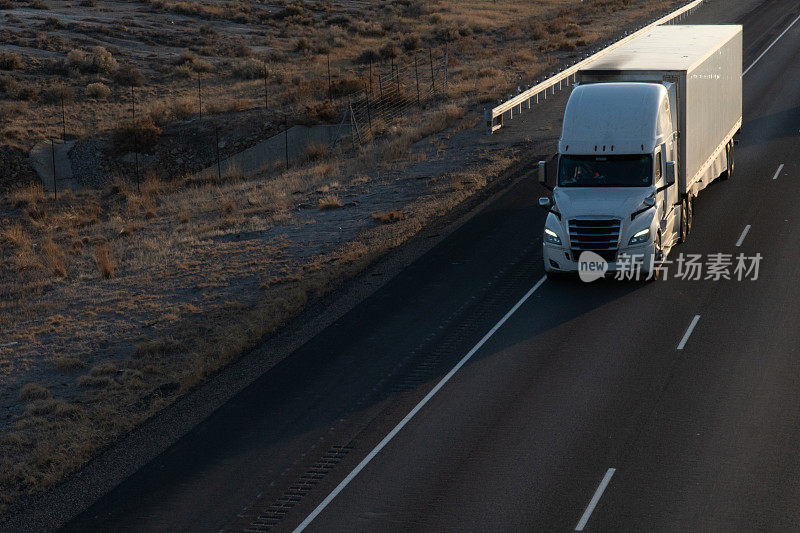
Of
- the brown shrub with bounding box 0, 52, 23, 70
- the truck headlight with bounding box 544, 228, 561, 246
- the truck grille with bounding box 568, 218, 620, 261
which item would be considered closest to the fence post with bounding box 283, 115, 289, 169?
the brown shrub with bounding box 0, 52, 23, 70

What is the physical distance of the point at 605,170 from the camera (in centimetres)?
2203

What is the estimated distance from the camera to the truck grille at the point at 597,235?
2116cm

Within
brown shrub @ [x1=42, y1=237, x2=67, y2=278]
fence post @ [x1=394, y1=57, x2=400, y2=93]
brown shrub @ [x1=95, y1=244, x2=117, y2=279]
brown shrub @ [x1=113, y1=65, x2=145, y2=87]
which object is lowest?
brown shrub @ [x1=42, y1=237, x2=67, y2=278]

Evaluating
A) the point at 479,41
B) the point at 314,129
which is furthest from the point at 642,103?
the point at 479,41

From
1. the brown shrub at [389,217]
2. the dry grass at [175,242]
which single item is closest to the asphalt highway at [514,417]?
the dry grass at [175,242]

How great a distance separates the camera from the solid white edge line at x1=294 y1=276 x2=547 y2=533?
533 inches

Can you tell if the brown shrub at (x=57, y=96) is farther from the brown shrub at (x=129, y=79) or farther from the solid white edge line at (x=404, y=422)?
the solid white edge line at (x=404, y=422)

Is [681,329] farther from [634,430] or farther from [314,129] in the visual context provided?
[314,129]

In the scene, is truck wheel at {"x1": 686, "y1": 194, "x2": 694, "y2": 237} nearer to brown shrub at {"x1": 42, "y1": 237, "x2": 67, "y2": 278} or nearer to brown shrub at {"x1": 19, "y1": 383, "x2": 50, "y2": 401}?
brown shrub at {"x1": 19, "y1": 383, "x2": 50, "y2": 401}

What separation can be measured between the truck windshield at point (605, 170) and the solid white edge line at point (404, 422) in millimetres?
2421

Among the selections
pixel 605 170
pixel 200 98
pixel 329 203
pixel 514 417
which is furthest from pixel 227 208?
pixel 200 98

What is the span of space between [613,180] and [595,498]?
10059mm

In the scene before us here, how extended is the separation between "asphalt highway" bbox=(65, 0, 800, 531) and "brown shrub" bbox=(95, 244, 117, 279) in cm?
771

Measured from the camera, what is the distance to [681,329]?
19172mm
